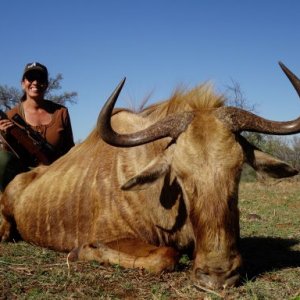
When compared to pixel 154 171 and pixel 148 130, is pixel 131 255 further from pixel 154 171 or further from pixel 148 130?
pixel 148 130

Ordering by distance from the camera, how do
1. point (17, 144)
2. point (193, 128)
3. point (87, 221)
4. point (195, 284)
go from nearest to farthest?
point (195, 284)
point (193, 128)
point (87, 221)
point (17, 144)

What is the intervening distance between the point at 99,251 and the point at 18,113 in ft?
11.5

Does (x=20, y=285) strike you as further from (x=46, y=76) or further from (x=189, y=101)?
(x=46, y=76)

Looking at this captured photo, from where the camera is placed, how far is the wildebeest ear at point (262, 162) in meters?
4.14

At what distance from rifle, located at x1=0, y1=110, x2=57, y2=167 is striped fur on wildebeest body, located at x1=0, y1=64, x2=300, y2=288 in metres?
0.67

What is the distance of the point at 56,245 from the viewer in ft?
18.2

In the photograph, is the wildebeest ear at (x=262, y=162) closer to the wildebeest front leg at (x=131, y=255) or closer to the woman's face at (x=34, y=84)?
the wildebeest front leg at (x=131, y=255)

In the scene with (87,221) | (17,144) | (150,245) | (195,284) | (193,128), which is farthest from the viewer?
(17,144)

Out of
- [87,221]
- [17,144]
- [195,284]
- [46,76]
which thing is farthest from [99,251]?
[46,76]

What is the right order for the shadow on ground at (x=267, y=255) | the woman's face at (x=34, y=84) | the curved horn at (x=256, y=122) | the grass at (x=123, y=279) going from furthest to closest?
1. the woman's face at (x=34, y=84)
2. the shadow on ground at (x=267, y=255)
3. the curved horn at (x=256, y=122)
4. the grass at (x=123, y=279)

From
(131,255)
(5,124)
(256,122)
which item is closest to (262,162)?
(256,122)

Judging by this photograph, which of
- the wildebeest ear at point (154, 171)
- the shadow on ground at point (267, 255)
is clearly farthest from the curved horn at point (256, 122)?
the shadow on ground at point (267, 255)

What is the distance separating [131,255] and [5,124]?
3353 millimetres

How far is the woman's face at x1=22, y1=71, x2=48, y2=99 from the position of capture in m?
7.30
